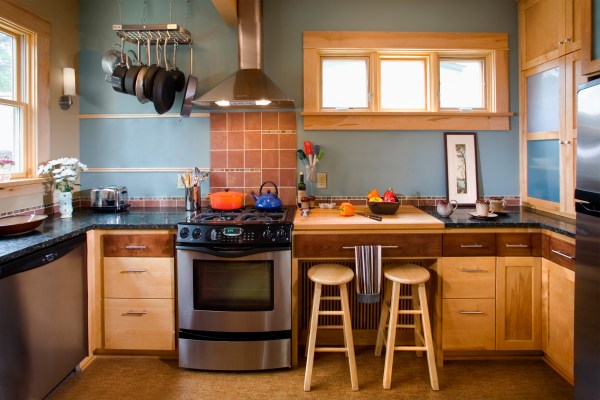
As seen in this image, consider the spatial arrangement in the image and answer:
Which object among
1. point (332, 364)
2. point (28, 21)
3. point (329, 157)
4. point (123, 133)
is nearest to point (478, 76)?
point (329, 157)

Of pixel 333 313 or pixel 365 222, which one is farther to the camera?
pixel 365 222

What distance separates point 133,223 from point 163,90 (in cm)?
100

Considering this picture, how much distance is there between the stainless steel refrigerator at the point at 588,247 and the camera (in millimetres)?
1931

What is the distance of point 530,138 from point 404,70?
104 cm

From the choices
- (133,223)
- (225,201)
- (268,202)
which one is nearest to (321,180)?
(268,202)

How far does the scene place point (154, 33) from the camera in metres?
3.20

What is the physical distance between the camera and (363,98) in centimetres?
346

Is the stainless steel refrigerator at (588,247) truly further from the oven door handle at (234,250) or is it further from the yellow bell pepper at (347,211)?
the oven door handle at (234,250)

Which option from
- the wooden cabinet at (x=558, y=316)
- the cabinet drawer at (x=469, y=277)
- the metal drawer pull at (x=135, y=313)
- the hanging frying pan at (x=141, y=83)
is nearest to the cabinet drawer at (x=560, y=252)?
the wooden cabinet at (x=558, y=316)

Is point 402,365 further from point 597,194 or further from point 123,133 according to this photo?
point 123,133

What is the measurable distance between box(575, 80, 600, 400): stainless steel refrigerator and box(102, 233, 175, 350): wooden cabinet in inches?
85.7

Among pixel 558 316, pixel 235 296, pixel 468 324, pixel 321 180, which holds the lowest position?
pixel 468 324

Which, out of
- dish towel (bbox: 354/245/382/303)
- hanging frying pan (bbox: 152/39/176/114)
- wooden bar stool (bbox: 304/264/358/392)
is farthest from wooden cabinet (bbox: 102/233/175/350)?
dish towel (bbox: 354/245/382/303)

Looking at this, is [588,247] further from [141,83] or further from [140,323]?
[141,83]
